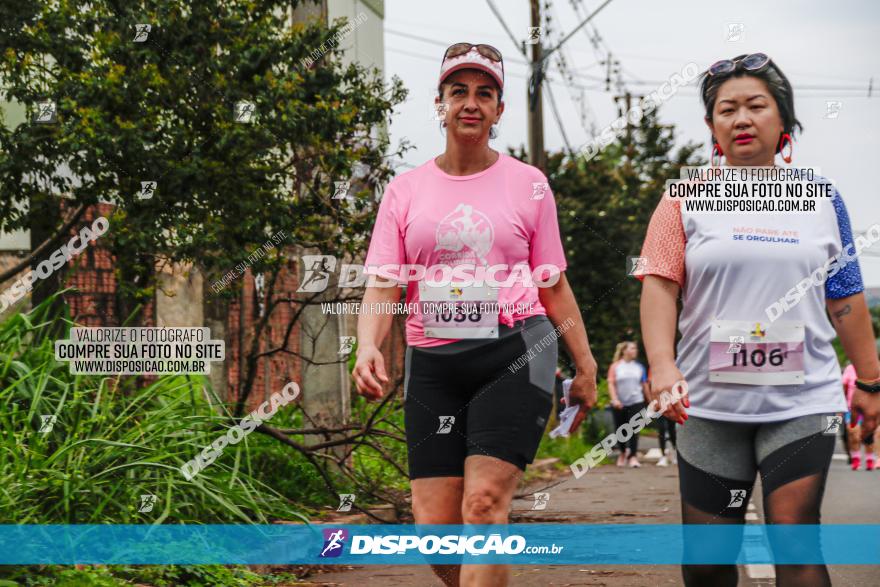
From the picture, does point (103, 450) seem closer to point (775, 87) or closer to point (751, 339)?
point (751, 339)

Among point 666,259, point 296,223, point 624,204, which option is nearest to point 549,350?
point 666,259

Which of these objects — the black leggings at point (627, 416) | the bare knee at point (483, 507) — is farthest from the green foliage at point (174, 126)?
the black leggings at point (627, 416)

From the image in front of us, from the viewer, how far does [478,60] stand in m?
4.20

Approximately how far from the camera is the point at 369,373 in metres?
4.03

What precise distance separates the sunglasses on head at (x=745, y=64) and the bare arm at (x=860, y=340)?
0.79m

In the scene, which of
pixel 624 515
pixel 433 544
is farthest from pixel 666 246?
pixel 624 515

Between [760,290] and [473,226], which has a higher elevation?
[473,226]

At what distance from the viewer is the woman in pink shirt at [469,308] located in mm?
4027

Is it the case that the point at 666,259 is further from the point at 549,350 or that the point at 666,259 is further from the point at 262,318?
the point at 262,318

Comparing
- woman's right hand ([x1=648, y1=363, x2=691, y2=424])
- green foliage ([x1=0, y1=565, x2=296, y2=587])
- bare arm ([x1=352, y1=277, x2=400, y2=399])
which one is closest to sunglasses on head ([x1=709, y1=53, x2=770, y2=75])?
woman's right hand ([x1=648, y1=363, x2=691, y2=424])

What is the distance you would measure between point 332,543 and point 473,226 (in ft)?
11.6

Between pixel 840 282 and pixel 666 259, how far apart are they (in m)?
0.55

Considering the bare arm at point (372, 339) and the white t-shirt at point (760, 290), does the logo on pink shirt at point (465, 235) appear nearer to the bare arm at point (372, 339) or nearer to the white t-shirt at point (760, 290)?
the bare arm at point (372, 339)

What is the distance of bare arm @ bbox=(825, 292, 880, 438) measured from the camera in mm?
3934
